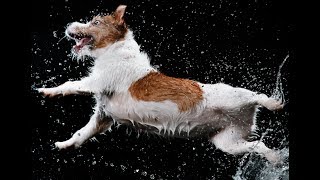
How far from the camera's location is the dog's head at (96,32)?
9.65 ft

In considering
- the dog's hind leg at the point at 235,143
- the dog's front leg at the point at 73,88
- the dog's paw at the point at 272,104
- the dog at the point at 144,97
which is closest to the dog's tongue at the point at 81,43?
the dog at the point at 144,97

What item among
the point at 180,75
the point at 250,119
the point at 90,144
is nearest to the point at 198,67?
the point at 180,75

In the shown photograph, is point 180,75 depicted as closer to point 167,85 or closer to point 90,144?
point 167,85

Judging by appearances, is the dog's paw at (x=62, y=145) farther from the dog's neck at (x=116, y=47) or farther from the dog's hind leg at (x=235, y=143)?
the dog's hind leg at (x=235, y=143)

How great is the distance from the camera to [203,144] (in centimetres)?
294

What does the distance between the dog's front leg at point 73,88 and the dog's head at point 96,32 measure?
0.11m

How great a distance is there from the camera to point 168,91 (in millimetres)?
2885

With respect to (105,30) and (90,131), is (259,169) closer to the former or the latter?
(90,131)

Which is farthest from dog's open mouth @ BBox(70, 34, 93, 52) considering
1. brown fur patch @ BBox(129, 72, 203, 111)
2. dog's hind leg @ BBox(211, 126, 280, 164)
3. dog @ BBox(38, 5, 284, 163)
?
dog's hind leg @ BBox(211, 126, 280, 164)

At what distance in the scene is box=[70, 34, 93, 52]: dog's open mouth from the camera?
295 centimetres

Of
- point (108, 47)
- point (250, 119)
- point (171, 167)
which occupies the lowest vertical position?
point (171, 167)

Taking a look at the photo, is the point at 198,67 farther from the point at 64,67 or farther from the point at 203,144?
the point at 64,67

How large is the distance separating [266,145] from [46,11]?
3.14ft

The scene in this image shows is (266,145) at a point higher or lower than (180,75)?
lower
